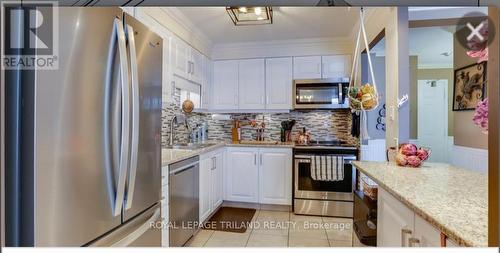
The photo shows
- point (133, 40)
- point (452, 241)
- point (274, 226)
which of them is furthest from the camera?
point (274, 226)

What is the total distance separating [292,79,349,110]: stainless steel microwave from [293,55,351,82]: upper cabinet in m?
0.10

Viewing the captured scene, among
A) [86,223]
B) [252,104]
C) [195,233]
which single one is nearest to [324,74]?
[252,104]

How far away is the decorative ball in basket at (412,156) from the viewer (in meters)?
1.45

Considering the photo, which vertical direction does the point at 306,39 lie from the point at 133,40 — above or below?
above


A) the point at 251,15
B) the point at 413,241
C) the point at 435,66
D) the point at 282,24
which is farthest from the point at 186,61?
the point at 435,66

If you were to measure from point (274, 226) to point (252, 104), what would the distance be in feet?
4.93

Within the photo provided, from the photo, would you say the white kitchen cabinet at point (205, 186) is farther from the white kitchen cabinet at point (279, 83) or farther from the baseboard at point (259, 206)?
the white kitchen cabinet at point (279, 83)

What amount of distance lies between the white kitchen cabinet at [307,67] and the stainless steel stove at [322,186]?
2.97 feet

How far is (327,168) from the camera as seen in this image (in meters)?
2.70

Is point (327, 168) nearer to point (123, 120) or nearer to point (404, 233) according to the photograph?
point (404, 233)

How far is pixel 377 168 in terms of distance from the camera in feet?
4.71

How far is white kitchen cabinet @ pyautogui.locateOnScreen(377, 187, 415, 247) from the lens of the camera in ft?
3.03

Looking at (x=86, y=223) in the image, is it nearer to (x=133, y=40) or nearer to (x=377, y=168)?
(x=133, y=40)
